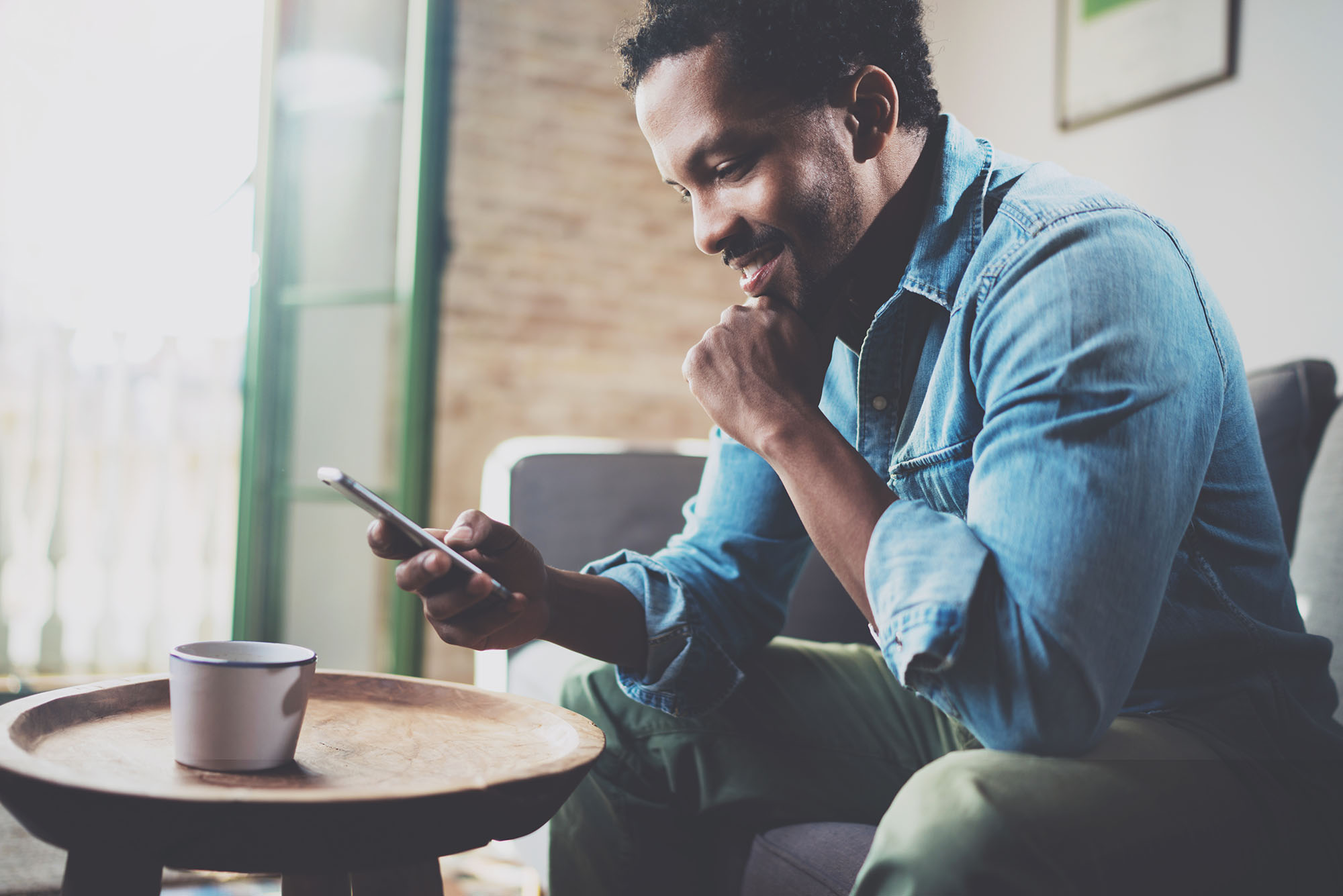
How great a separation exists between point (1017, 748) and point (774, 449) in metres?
0.30

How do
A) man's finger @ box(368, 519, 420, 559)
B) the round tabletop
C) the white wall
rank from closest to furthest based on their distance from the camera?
the round tabletop < man's finger @ box(368, 519, 420, 559) < the white wall

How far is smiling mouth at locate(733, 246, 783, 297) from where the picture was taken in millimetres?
980

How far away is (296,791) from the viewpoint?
0.59 m

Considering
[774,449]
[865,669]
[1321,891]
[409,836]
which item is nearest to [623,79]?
[774,449]

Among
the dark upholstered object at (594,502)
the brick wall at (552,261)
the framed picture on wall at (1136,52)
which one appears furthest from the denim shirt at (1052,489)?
the brick wall at (552,261)

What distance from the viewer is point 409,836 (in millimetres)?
609

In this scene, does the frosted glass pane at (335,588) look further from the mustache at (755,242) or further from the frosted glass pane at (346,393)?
the mustache at (755,242)

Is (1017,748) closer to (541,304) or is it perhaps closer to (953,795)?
(953,795)

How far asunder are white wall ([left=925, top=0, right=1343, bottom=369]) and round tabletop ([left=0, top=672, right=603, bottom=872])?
1.34m

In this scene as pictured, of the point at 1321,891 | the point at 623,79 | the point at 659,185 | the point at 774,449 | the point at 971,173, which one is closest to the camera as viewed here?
the point at 1321,891

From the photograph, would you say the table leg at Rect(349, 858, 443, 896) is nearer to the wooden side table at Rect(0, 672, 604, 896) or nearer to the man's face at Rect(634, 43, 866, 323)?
the wooden side table at Rect(0, 672, 604, 896)

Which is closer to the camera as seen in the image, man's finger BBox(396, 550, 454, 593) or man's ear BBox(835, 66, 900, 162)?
man's finger BBox(396, 550, 454, 593)

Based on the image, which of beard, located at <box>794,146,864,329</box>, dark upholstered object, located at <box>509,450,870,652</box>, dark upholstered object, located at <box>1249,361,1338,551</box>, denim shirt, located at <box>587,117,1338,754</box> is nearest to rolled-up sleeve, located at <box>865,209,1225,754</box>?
denim shirt, located at <box>587,117,1338,754</box>

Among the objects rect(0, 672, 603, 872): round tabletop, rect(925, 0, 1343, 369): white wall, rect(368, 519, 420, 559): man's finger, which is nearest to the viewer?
rect(0, 672, 603, 872): round tabletop
